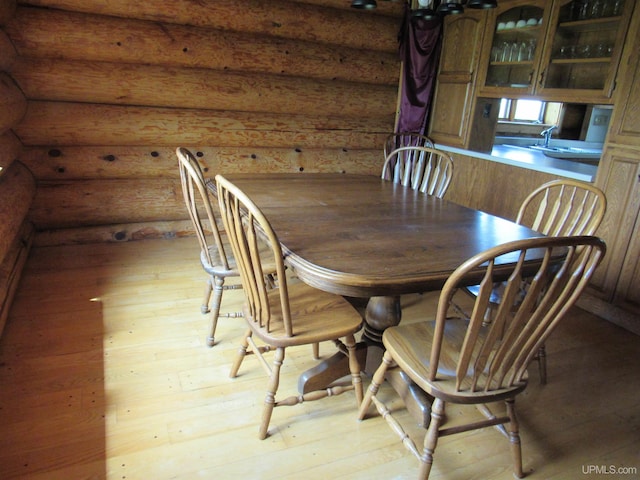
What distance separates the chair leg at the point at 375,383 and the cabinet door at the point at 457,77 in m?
2.72

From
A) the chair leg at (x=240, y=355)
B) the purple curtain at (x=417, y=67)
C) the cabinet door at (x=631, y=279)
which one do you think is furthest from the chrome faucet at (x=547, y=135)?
the chair leg at (x=240, y=355)

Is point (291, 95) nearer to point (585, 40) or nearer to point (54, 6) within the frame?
point (54, 6)

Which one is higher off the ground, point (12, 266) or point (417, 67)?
point (417, 67)

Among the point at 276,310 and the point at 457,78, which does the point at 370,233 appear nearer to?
the point at 276,310

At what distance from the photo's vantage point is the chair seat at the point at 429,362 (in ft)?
4.35

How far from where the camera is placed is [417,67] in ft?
13.0

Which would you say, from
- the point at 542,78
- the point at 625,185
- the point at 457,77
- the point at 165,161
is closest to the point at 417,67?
the point at 457,77

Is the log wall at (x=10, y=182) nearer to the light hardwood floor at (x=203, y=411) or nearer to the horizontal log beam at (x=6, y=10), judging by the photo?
the horizontal log beam at (x=6, y=10)

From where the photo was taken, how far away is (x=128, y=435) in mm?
1639

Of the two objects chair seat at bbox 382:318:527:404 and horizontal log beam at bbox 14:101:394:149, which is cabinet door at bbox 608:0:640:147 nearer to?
chair seat at bbox 382:318:527:404

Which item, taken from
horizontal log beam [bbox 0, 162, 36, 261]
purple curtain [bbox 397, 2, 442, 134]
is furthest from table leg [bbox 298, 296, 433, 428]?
purple curtain [bbox 397, 2, 442, 134]

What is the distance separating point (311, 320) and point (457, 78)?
3.02 metres

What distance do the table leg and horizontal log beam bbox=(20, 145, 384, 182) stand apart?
84.5 inches

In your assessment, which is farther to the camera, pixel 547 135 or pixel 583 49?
pixel 547 135
